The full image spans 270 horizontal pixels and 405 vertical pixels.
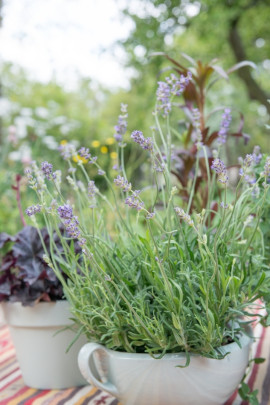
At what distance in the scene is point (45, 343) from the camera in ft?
3.42

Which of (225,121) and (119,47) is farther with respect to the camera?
(119,47)

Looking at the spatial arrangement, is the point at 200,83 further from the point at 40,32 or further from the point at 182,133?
the point at 40,32

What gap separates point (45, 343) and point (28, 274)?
0.53ft

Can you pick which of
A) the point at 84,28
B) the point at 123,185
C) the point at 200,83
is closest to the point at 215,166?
the point at 123,185

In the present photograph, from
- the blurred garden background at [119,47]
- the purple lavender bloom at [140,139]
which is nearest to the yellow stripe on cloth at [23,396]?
the purple lavender bloom at [140,139]

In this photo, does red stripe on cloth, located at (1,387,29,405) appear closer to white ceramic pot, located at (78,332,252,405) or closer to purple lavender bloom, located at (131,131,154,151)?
white ceramic pot, located at (78,332,252,405)

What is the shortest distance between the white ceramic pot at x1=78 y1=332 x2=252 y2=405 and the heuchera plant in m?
0.23

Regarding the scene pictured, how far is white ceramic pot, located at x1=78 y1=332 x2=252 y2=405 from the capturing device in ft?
2.50

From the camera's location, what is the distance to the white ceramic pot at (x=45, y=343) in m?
Answer: 1.02

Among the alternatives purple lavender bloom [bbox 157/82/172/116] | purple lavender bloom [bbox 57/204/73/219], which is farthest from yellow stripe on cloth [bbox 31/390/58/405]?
purple lavender bloom [bbox 157/82/172/116]

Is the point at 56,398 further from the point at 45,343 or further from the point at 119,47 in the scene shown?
the point at 119,47

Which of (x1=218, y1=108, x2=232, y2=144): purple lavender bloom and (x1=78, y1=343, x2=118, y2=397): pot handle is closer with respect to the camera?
(x1=78, y1=343, x2=118, y2=397): pot handle

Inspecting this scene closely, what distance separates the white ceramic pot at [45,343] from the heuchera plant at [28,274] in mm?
24

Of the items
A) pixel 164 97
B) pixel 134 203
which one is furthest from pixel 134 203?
pixel 164 97
